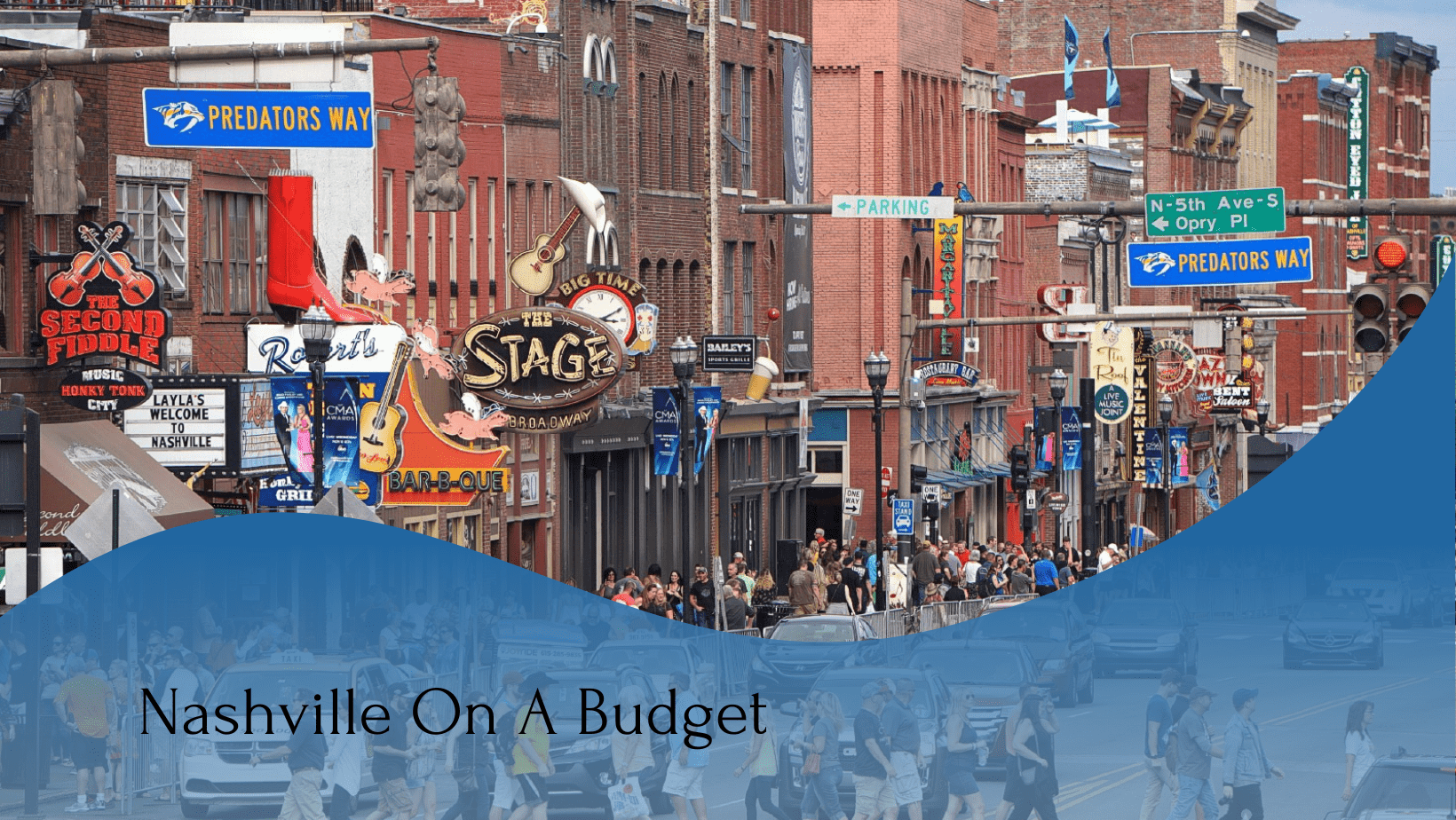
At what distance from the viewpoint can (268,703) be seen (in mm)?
11398

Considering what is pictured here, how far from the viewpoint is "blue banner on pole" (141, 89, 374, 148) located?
22.1 m

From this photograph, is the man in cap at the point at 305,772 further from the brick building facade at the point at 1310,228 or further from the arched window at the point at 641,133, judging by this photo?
the brick building facade at the point at 1310,228

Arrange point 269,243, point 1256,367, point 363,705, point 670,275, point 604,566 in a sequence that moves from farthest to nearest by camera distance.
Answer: point 1256,367 < point 670,275 < point 604,566 < point 269,243 < point 363,705

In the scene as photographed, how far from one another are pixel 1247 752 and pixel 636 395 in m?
43.6

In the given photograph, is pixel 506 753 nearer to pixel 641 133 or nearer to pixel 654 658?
pixel 654 658

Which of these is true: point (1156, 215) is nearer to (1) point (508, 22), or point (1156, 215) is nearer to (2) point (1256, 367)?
(1) point (508, 22)

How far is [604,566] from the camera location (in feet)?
173

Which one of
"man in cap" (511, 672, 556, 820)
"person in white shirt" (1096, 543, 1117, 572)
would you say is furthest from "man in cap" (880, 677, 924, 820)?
"person in white shirt" (1096, 543, 1117, 572)

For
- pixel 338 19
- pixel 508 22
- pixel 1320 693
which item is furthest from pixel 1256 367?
pixel 1320 693

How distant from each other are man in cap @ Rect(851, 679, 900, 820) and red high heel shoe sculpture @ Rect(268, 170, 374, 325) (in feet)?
94.8

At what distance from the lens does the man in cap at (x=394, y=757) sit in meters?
11.2

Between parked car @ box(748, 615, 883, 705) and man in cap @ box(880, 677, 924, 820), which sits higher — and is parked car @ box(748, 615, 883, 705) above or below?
above

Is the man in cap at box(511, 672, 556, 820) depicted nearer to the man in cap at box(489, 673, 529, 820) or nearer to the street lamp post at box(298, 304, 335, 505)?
the man in cap at box(489, 673, 529, 820)

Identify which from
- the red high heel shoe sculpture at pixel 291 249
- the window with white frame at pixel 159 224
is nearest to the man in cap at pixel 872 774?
the window with white frame at pixel 159 224
